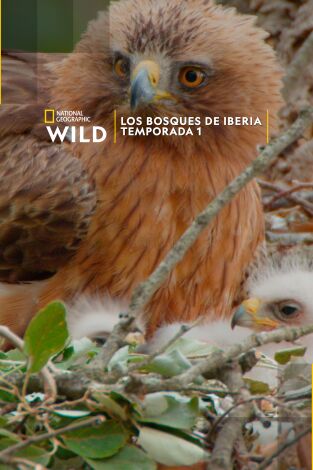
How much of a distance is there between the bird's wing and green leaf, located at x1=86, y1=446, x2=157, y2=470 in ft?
3.44

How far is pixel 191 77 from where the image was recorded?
2.79 metres

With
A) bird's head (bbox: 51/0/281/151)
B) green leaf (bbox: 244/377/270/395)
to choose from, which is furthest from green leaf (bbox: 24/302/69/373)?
bird's head (bbox: 51/0/281/151)

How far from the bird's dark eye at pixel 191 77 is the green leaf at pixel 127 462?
4.02 ft

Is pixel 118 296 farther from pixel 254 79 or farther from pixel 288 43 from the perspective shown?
pixel 288 43

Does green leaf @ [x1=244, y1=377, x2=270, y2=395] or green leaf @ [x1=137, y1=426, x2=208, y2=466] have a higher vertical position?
green leaf @ [x1=244, y1=377, x2=270, y2=395]

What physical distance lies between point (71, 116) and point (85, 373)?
4.22 ft

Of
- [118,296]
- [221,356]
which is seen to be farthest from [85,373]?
[118,296]

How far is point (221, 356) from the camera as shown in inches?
73.2

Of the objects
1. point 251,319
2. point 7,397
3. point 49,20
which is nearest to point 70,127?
point 49,20

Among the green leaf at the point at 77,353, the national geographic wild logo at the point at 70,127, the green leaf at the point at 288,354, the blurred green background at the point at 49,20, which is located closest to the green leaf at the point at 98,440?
the green leaf at the point at 77,353

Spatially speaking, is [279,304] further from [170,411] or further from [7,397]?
[7,397]

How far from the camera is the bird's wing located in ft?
9.17

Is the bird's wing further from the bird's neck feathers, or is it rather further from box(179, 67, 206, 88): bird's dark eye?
box(179, 67, 206, 88): bird's dark eye

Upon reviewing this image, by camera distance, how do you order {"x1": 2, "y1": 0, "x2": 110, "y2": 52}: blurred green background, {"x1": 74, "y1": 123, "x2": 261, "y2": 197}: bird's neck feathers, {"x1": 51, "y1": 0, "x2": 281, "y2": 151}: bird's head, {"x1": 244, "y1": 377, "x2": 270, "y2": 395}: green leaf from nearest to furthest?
{"x1": 244, "y1": 377, "x2": 270, "y2": 395}: green leaf, {"x1": 51, "y1": 0, "x2": 281, "y2": 151}: bird's head, {"x1": 74, "y1": 123, "x2": 261, "y2": 197}: bird's neck feathers, {"x1": 2, "y1": 0, "x2": 110, "y2": 52}: blurred green background
